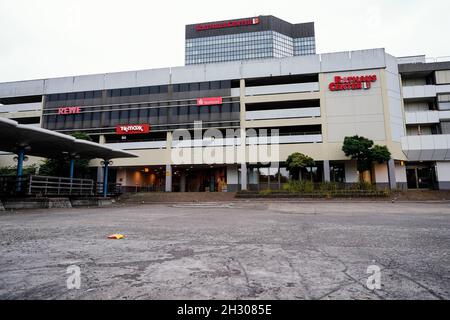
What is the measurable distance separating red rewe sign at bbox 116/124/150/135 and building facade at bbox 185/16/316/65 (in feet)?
179

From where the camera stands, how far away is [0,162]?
3631 cm

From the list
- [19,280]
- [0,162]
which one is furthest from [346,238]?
[0,162]

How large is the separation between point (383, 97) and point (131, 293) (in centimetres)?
3460

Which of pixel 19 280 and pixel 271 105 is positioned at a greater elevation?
pixel 271 105

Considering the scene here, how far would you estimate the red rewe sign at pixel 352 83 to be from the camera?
98.8 feet

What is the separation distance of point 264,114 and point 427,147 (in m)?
19.1

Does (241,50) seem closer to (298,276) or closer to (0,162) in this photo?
(0,162)

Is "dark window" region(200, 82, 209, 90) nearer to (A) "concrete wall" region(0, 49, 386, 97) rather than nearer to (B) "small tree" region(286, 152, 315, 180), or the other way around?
(A) "concrete wall" region(0, 49, 386, 97)

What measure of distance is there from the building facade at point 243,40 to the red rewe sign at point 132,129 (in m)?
54.5

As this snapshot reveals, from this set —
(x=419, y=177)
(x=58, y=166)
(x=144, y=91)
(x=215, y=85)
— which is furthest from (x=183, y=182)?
(x=419, y=177)

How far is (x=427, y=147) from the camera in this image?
29625mm

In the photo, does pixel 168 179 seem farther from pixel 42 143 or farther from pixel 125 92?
pixel 42 143

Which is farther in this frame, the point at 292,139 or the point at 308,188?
the point at 292,139

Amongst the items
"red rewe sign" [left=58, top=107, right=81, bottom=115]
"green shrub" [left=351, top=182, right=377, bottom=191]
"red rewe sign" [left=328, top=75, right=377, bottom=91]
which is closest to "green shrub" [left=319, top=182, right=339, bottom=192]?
"green shrub" [left=351, top=182, right=377, bottom=191]
